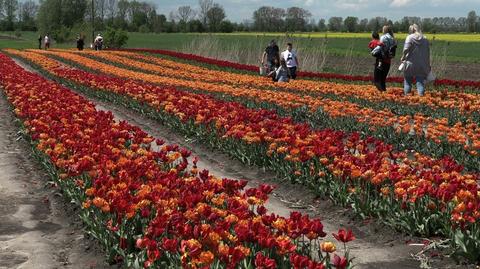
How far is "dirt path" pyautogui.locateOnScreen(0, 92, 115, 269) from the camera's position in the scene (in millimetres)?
5309

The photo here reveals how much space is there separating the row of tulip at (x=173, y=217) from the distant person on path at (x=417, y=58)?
32.9ft

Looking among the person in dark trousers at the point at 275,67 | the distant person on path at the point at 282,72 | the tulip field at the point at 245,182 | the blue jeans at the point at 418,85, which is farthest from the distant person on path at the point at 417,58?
the person in dark trousers at the point at 275,67

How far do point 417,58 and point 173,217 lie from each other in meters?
12.7

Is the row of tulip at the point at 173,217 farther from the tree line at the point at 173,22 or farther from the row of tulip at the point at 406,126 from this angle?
the tree line at the point at 173,22

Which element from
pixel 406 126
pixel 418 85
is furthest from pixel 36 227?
pixel 418 85

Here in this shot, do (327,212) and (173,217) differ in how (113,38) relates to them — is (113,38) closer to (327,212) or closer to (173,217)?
(327,212)

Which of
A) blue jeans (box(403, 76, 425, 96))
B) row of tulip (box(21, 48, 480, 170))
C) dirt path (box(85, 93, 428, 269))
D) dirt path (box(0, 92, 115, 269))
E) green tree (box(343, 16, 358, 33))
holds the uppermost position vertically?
green tree (box(343, 16, 358, 33))

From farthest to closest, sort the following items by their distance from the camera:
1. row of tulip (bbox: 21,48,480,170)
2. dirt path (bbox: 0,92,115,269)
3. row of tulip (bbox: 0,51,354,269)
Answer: row of tulip (bbox: 21,48,480,170) → dirt path (bbox: 0,92,115,269) → row of tulip (bbox: 0,51,354,269)

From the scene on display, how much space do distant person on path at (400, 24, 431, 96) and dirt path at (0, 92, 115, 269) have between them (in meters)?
10.2

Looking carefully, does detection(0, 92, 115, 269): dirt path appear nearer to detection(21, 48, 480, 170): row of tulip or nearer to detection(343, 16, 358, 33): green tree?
detection(21, 48, 480, 170): row of tulip

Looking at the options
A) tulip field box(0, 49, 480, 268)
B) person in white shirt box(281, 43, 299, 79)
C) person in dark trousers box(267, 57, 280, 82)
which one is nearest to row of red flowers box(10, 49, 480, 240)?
tulip field box(0, 49, 480, 268)

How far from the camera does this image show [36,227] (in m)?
6.27

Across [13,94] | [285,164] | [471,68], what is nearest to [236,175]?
[285,164]

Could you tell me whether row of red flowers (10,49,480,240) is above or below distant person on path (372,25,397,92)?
below
